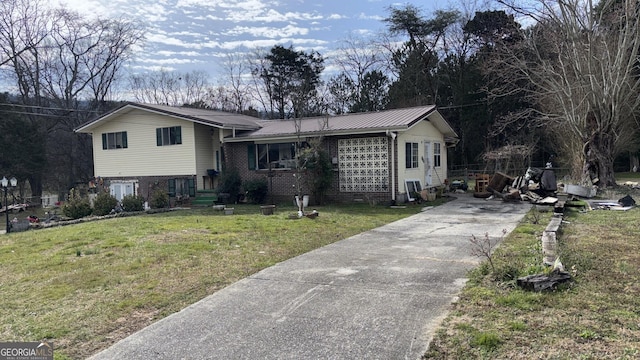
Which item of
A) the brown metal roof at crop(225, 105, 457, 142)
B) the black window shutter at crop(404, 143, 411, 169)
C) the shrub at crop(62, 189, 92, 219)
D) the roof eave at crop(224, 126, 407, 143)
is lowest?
the shrub at crop(62, 189, 92, 219)

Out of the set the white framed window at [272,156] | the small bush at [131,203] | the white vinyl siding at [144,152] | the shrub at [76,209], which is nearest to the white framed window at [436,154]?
the white framed window at [272,156]

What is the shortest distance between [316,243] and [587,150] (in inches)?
597

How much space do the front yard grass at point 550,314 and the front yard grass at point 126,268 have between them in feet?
9.75

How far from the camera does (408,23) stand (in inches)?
1308

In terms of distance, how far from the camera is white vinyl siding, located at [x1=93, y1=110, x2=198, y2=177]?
709 inches

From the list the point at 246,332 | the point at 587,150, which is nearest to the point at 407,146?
the point at 587,150

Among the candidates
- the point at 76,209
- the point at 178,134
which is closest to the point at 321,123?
the point at 178,134

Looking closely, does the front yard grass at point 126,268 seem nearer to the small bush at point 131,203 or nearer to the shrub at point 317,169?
the shrub at point 317,169

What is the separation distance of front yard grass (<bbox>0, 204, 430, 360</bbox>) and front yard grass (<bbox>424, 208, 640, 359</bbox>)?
9.75 ft

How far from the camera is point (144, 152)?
1908cm

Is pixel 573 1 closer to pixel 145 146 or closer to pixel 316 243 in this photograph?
pixel 316 243

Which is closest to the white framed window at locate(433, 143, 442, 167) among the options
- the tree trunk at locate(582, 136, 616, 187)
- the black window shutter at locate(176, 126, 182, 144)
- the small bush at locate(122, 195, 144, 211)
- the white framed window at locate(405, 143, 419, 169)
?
the white framed window at locate(405, 143, 419, 169)

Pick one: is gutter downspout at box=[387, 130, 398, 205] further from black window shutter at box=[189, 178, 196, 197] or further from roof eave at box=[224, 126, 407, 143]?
black window shutter at box=[189, 178, 196, 197]

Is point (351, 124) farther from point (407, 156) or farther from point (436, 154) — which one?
point (436, 154)
